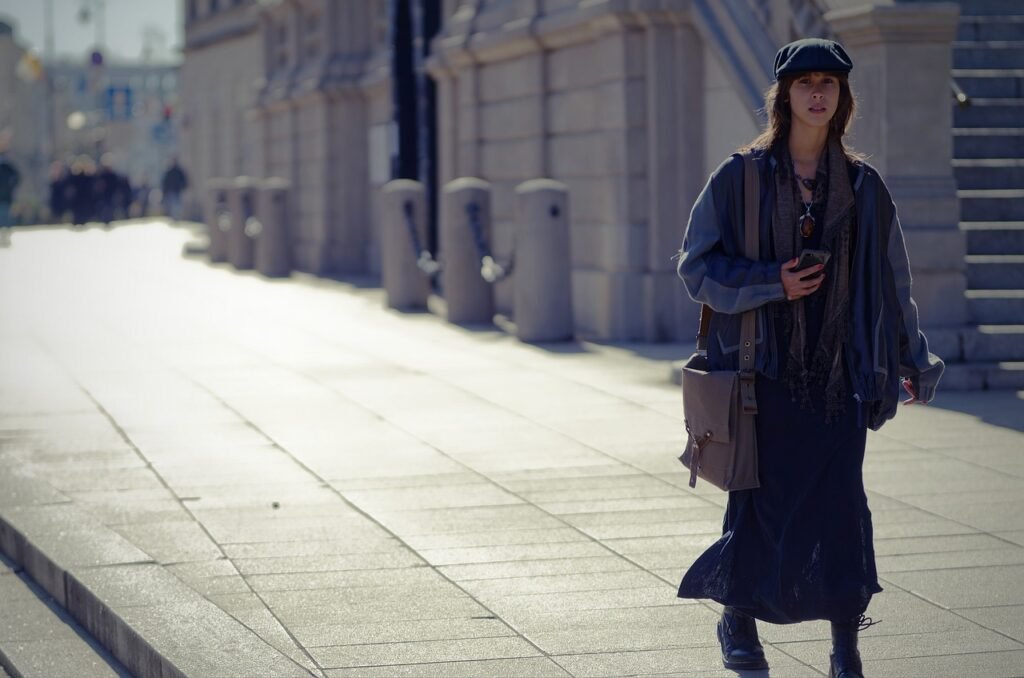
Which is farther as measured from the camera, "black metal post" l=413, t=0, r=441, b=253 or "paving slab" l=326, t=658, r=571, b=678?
"black metal post" l=413, t=0, r=441, b=253

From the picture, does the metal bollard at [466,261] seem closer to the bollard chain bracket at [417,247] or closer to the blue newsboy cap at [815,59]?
the bollard chain bracket at [417,247]

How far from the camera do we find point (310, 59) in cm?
2855

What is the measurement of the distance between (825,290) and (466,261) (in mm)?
11972

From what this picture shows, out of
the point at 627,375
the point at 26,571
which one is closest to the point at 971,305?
the point at 627,375

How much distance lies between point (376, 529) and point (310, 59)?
72.9ft

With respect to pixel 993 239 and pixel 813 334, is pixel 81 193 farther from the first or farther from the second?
pixel 813 334

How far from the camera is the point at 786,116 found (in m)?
4.83

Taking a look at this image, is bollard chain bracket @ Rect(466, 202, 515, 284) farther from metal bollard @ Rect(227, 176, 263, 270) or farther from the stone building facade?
metal bollard @ Rect(227, 176, 263, 270)

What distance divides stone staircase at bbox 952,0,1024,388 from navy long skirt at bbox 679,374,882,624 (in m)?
6.28

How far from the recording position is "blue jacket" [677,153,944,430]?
475 centimetres

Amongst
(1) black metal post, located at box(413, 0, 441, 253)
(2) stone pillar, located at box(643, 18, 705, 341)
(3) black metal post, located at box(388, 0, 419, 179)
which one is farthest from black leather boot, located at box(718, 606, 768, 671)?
(3) black metal post, located at box(388, 0, 419, 179)

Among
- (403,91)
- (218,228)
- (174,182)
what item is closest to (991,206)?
(403,91)

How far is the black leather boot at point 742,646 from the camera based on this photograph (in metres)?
4.96

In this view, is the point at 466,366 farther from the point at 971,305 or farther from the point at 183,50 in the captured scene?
the point at 183,50
